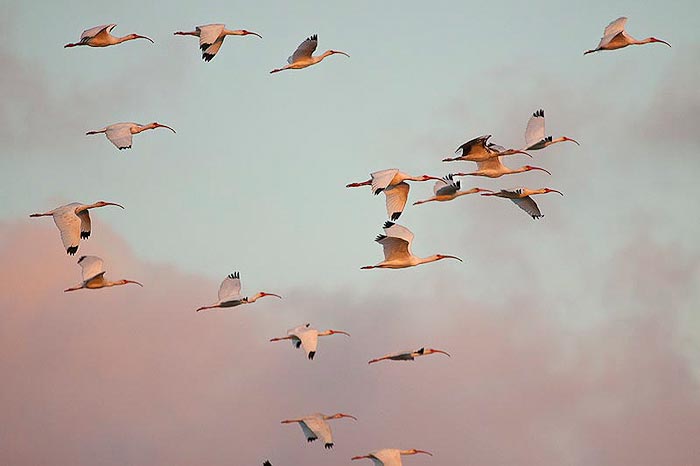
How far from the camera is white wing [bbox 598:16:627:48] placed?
4947cm

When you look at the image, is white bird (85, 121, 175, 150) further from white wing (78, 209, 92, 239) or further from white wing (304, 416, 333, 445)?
white wing (304, 416, 333, 445)

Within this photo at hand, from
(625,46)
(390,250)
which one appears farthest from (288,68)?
(625,46)

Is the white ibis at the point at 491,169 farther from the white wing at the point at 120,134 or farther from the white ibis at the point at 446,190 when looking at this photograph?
the white wing at the point at 120,134

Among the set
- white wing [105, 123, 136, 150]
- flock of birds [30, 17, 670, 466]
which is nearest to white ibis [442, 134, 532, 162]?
flock of birds [30, 17, 670, 466]

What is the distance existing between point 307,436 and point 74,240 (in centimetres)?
915

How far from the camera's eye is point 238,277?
50.9 m

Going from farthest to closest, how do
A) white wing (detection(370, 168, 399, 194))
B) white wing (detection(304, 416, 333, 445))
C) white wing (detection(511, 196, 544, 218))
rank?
white wing (detection(511, 196, 544, 218)), white wing (detection(304, 416, 333, 445)), white wing (detection(370, 168, 399, 194))

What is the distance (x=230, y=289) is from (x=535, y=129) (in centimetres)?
1043

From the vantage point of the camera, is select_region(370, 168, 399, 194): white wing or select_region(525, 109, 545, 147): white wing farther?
select_region(525, 109, 545, 147): white wing

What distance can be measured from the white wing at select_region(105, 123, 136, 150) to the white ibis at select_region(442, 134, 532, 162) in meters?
9.06

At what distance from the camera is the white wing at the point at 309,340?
4653 cm

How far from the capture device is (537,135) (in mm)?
50594

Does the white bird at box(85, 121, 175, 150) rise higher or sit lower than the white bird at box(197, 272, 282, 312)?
higher

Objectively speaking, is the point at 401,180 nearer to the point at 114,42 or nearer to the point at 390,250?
the point at 390,250
